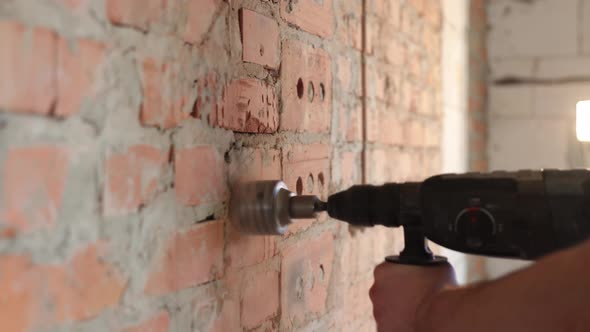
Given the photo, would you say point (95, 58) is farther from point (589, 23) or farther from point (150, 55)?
point (589, 23)

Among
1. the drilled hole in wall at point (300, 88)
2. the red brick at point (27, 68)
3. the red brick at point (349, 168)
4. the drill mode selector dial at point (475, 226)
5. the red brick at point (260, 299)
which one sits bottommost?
the red brick at point (260, 299)

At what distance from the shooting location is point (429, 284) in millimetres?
771

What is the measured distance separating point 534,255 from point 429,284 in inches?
5.0

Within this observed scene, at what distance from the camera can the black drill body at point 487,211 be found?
704mm

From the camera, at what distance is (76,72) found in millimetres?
563

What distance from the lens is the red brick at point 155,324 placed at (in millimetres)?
656

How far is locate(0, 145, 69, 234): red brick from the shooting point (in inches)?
19.7

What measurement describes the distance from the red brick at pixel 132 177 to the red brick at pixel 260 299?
10.4 inches

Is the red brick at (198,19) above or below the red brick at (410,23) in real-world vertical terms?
below

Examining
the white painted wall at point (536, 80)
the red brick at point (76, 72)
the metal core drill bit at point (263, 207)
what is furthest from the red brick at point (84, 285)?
the white painted wall at point (536, 80)

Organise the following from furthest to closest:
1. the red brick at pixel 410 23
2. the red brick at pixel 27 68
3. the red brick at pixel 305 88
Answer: the red brick at pixel 410 23 → the red brick at pixel 305 88 → the red brick at pixel 27 68

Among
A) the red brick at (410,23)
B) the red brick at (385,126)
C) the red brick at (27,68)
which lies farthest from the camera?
the red brick at (410,23)

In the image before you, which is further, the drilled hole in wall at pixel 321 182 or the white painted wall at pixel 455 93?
the white painted wall at pixel 455 93

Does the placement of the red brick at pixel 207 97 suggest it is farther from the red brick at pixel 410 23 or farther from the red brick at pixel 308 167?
the red brick at pixel 410 23
